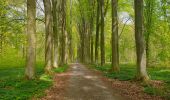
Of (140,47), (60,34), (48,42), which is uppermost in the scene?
(60,34)

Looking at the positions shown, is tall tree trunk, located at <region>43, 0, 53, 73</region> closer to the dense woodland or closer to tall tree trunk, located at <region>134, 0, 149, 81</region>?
the dense woodland

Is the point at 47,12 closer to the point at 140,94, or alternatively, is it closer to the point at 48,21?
the point at 48,21

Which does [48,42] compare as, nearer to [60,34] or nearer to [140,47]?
[140,47]

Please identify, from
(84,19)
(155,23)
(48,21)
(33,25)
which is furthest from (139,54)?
(84,19)

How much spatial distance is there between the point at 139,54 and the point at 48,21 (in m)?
9.86

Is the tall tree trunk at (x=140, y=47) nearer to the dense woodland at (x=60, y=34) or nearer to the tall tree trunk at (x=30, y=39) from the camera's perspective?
the dense woodland at (x=60, y=34)

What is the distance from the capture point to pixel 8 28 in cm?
2241

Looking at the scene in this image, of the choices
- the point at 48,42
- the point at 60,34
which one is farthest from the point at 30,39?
the point at 60,34

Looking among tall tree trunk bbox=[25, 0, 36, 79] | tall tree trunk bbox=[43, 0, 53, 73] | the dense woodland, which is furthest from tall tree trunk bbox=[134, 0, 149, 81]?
tall tree trunk bbox=[43, 0, 53, 73]

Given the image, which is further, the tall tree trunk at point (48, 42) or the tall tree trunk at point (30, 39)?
the tall tree trunk at point (48, 42)

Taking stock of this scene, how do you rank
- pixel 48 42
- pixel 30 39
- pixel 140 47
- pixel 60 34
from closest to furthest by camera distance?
pixel 30 39 → pixel 140 47 → pixel 48 42 → pixel 60 34

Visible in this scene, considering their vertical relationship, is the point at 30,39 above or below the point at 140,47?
above

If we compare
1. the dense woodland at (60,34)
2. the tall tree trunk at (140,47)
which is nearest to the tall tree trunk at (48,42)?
the dense woodland at (60,34)

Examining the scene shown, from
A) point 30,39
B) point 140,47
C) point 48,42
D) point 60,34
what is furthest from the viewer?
point 60,34
